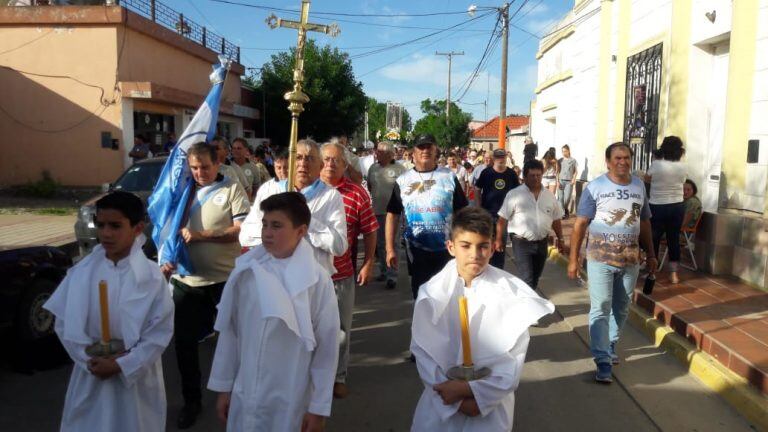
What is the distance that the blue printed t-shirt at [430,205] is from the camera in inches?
201

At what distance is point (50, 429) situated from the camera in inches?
156

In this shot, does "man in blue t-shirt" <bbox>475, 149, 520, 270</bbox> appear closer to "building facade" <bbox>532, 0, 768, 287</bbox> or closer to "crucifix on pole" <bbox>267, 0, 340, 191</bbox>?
"building facade" <bbox>532, 0, 768, 287</bbox>

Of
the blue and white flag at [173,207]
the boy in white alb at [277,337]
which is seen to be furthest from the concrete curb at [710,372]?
the blue and white flag at [173,207]

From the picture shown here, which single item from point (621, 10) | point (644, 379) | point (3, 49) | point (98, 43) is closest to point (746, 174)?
point (644, 379)

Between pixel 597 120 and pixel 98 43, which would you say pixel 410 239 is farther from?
pixel 98 43

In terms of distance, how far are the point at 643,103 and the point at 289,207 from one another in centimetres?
967

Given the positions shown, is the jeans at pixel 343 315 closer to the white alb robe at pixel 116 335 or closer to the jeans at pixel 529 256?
the white alb robe at pixel 116 335

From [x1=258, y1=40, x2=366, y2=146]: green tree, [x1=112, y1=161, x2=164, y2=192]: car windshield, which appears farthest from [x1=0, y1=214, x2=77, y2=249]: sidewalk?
[x1=258, y1=40, x2=366, y2=146]: green tree

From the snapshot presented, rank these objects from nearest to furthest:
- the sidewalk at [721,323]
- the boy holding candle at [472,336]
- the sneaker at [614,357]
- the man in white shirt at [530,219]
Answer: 1. the boy holding candle at [472,336]
2. the sidewalk at [721,323]
3. the sneaker at [614,357]
4. the man in white shirt at [530,219]

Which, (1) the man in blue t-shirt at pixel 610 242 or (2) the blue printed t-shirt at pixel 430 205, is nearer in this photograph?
(1) the man in blue t-shirt at pixel 610 242

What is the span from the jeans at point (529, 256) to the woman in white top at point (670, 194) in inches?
82.4

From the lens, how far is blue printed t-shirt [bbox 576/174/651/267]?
4707 millimetres

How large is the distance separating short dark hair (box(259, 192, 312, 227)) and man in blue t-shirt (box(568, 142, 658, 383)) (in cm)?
283

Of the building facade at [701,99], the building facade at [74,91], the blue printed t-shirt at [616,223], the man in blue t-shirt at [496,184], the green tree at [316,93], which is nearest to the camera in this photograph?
the blue printed t-shirt at [616,223]
